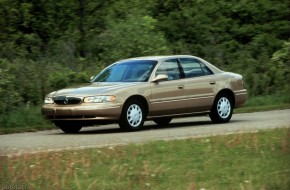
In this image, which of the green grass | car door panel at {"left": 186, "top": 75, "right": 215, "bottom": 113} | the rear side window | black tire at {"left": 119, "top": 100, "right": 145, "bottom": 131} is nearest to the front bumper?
black tire at {"left": 119, "top": 100, "right": 145, "bottom": 131}

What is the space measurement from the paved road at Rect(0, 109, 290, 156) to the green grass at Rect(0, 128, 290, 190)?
153 centimetres

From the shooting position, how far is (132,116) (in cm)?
1541

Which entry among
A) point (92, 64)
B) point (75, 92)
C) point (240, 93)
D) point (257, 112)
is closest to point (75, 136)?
point (75, 92)

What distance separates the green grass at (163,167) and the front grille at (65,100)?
4030mm

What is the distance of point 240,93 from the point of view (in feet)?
58.0

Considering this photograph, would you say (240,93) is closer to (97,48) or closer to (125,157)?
(125,157)

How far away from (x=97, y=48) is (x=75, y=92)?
46.5 ft

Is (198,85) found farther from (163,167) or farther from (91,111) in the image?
(163,167)

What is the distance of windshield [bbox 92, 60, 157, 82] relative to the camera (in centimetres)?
A: 1617

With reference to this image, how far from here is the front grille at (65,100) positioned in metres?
15.1

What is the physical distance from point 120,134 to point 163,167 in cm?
580

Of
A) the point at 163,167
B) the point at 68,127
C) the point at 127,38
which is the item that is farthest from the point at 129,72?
the point at 127,38

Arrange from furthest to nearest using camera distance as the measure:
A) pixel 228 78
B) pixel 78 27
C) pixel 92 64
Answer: pixel 78 27 → pixel 92 64 → pixel 228 78

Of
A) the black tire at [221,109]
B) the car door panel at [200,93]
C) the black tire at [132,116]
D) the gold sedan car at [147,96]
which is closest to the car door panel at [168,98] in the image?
the gold sedan car at [147,96]
